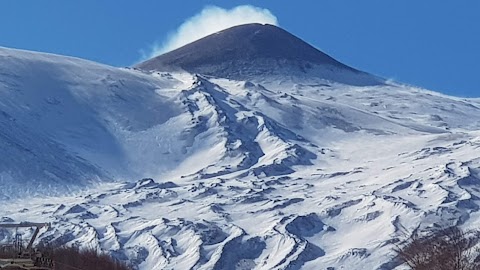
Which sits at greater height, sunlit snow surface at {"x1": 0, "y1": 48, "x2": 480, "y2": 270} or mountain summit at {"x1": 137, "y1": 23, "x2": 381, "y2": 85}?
mountain summit at {"x1": 137, "y1": 23, "x2": 381, "y2": 85}

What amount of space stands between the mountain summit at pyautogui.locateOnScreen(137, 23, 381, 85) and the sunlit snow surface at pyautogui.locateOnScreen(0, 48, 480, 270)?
16.1m

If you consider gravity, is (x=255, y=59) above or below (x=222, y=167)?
above

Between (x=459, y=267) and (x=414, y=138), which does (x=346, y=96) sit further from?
(x=459, y=267)

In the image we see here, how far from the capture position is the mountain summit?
139 m

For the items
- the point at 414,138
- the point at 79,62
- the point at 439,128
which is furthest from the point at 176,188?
the point at 79,62

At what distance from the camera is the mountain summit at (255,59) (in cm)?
13912

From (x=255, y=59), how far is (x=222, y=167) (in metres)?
59.9

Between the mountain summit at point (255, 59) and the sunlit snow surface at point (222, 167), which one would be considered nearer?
the sunlit snow surface at point (222, 167)

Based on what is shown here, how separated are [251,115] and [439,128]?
1720 centimetres

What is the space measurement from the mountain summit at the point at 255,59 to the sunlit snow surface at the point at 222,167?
634 inches

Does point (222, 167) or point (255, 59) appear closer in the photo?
point (222, 167)

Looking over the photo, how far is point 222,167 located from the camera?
284 feet

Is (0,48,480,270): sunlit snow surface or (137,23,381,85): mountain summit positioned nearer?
(0,48,480,270): sunlit snow surface

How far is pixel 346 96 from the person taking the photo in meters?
124
